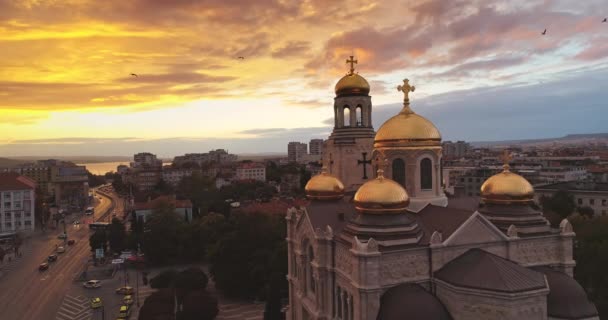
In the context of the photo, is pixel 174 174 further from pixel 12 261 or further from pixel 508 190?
pixel 508 190

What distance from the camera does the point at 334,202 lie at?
21.6m

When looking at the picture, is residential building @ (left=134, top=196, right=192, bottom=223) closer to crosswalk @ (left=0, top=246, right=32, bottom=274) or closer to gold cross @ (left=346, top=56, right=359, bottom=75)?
crosswalk @ (left=0, top=246, right=32, bottom=274)

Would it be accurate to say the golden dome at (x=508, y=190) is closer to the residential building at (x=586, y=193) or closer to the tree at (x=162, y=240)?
the tree at (x=162, y=240)

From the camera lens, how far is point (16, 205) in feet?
193

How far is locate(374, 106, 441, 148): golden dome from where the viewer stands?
64.2 ft

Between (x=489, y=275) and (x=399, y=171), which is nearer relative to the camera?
(x=489, y=275)

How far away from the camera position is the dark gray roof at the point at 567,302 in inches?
575

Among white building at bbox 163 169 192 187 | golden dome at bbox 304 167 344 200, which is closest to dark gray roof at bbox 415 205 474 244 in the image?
golden dome at bbox 304 167 344 200

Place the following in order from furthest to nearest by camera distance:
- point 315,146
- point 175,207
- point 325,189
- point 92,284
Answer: point 315,146 < point 175,207 < point 92,284 < point 325,189

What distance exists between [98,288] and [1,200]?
1308 inches

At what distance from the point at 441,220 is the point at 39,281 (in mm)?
33554

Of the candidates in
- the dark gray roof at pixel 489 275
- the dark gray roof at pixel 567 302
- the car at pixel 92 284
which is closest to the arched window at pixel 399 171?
the dark gray roof at pixel 489 275

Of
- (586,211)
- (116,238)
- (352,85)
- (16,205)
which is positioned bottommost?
(116,238)

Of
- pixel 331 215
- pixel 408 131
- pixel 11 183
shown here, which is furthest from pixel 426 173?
pixel 11 183
